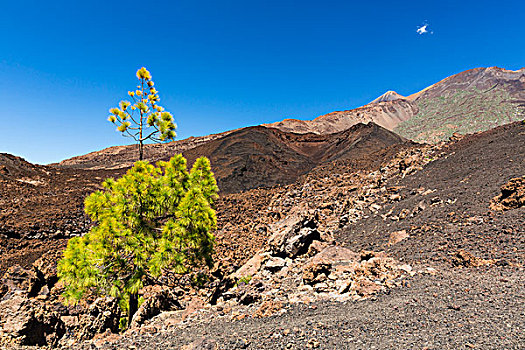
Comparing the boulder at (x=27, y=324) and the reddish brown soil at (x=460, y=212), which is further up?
the reddish brown soil at (x=460, y=212)

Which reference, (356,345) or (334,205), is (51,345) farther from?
(334,205)

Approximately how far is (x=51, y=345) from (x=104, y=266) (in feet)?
7.20

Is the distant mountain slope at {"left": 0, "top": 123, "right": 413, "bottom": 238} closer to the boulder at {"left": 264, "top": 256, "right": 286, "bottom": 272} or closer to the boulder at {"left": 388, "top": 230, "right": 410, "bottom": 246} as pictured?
the boulder at {"left": 388, "top": 230, "right": 410, "bottom": 246}

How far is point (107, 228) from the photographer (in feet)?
22.6

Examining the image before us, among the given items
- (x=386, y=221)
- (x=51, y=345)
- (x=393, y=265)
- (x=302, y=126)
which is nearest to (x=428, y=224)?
(x=386, y=221)

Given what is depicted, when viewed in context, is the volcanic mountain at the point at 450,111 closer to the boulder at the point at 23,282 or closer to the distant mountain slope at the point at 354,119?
the distant mountain slope at the point at 354,119

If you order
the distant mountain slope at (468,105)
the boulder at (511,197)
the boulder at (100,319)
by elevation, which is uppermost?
the distant mountain slope at (468,105)

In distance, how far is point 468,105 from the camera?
7875 centimetres

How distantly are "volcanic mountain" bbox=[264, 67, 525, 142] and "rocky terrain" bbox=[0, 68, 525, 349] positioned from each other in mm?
49610

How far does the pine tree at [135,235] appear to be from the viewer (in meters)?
6.83

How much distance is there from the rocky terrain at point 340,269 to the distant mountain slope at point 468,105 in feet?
163

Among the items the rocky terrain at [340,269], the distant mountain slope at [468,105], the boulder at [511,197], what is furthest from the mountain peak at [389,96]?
the boulder at [511,197]

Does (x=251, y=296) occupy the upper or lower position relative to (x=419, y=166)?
lower

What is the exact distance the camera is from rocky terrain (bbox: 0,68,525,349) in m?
4.39
